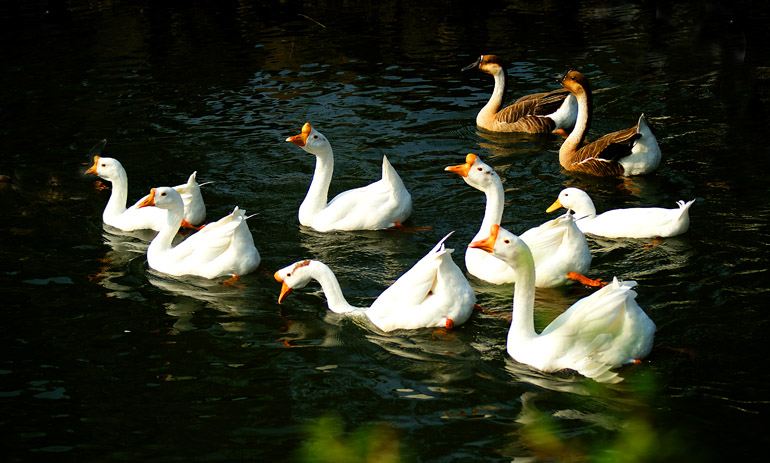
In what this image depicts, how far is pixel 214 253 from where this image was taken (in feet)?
29.0

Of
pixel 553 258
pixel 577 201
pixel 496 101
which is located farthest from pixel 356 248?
pixel 496 101

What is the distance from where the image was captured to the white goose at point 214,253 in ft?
28.6

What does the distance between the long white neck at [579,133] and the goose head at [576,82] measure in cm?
6

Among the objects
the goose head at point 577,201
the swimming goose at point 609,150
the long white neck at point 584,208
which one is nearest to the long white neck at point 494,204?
the goose head at point 577,201

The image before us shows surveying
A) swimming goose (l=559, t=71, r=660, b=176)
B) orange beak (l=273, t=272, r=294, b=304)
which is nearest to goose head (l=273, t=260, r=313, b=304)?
orange beak (l=273, t=272, r=294, b=304)

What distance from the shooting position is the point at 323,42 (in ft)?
63.3

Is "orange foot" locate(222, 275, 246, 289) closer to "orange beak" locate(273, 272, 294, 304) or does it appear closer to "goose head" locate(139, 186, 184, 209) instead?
"orange beak" locate(273, 272, 294, 304)

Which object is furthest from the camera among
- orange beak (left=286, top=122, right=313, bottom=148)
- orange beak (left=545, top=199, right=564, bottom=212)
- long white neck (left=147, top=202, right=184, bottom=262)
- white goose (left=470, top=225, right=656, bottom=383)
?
orange beak (left=286, top=122, right=313, bottom=148)

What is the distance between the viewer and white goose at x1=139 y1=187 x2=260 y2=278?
28.6ft

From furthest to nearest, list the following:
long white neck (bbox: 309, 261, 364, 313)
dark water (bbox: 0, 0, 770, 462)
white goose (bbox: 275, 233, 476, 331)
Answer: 1. long white neck (bbox: 309, 261, 364, 313)
2. white goose (bbox: 275, 233, 476, 331)
3. dark water (bbox: 0, 0, 770, 462)

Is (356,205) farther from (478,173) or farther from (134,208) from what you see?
(134,208)

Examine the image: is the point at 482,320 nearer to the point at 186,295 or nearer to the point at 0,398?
the point at 186,295

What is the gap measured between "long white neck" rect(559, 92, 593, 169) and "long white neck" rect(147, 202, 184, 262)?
18.8 feet

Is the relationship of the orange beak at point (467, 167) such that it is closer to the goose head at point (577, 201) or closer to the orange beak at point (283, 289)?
the goose head at point (577, 201)
